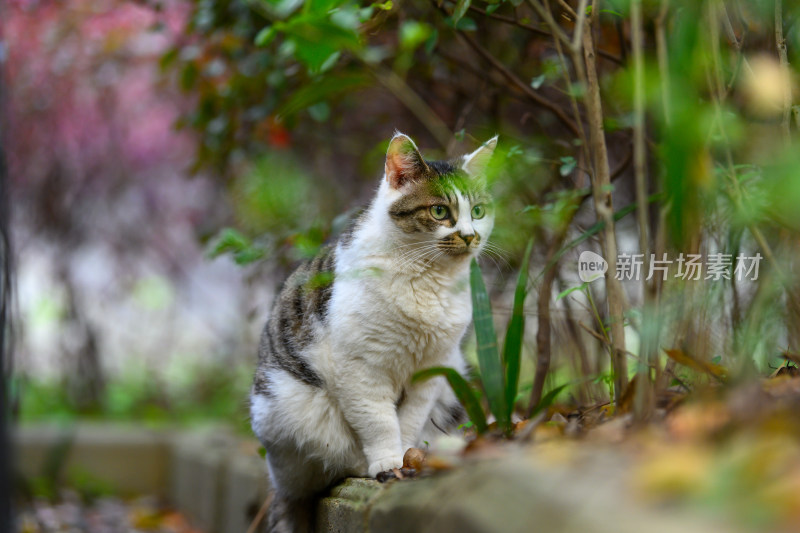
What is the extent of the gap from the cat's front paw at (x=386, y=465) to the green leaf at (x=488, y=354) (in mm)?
456

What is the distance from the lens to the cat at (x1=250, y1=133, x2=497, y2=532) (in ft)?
6.41

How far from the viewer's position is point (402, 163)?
6.95 feet

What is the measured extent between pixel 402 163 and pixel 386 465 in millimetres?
815

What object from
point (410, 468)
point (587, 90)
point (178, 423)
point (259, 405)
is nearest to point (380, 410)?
point (410, 468)

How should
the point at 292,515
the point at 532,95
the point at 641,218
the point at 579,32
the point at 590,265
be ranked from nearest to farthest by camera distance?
the point at 641,218
the point at 579,32
the point at 590,265
the point at 292,515
the point at 532,95

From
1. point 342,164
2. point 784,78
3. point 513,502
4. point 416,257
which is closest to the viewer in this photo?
point 513,502

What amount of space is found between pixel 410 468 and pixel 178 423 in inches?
159

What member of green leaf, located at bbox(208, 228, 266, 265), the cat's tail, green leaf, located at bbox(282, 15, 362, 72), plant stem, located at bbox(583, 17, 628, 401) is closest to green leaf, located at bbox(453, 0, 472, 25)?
plant stem, located at bbox(583, 17, 628, 401)

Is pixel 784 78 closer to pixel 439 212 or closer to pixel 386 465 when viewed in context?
pixel 439 212

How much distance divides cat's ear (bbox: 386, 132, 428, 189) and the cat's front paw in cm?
75

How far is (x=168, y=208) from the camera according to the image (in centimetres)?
606

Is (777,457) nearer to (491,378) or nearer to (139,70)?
(491,378)

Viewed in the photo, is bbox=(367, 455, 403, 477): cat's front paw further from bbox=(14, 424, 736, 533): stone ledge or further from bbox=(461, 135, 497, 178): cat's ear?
bbox=(461, 135, 497, 178): cat's ear

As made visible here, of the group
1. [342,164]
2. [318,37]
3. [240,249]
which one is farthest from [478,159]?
[342,164]
